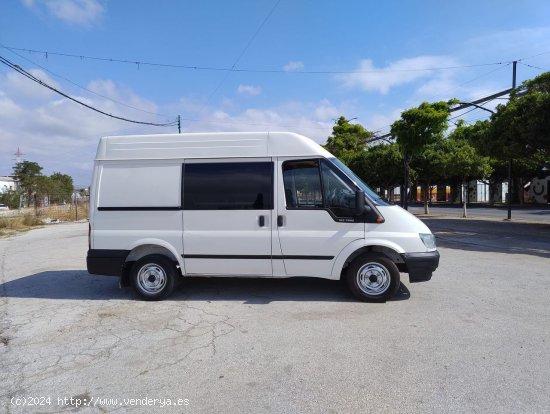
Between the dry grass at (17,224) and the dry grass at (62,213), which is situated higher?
the dry grass at (62,213)

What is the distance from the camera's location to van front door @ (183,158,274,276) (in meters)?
5.73

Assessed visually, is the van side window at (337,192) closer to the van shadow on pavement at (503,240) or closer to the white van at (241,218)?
the white van at (241,218)

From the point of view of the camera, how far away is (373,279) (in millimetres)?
5684

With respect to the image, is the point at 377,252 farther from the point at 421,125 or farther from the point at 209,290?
the point at 421,125

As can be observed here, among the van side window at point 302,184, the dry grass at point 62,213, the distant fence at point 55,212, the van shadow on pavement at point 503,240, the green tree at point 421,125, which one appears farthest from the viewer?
the dry grass at point 62,213

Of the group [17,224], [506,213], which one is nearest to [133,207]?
[17,224]

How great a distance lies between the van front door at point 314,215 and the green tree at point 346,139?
110ft

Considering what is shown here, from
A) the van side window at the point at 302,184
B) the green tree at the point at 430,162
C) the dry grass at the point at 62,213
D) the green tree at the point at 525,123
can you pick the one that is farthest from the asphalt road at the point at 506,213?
the dry grass at the point at 62,213

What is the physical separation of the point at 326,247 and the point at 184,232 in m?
2.01

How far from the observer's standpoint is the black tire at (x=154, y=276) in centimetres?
597

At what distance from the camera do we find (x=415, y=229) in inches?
221

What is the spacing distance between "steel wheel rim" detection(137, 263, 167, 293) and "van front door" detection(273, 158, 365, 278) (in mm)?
1708

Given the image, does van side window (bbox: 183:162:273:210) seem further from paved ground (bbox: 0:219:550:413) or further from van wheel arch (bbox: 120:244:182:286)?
paved ground (bbox: 0:219:550:413)

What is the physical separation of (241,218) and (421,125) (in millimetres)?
16501
